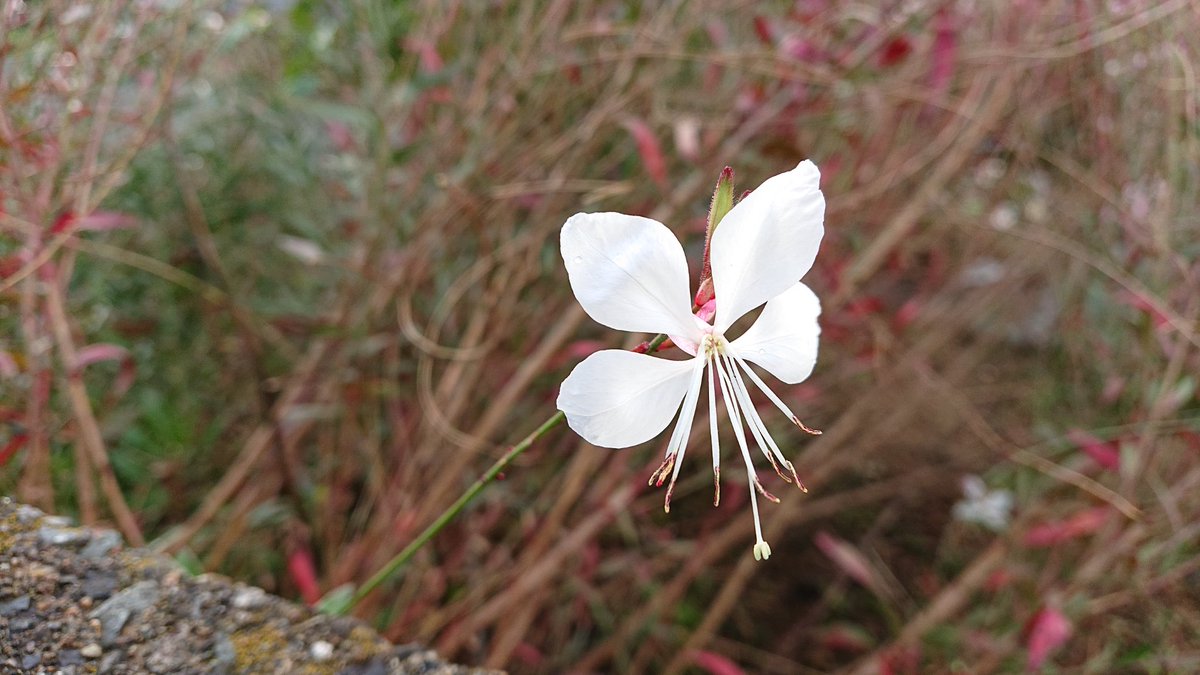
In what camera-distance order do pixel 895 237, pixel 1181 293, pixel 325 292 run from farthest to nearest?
pixel 325 292, pixel 895 237, pixel 1181 293

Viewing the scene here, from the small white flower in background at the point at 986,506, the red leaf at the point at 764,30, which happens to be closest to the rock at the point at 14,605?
the red leaf at the point at 764,30

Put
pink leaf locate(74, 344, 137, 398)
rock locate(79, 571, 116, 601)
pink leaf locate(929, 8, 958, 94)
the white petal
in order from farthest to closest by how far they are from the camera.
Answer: pink leaf locate(929, 8, 958, 94) → pink leaf locate(74, 344, 137, 398) → rock locate(79, 571, 116, 601) → the white petal

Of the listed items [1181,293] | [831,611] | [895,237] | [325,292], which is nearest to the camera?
[1181,293]

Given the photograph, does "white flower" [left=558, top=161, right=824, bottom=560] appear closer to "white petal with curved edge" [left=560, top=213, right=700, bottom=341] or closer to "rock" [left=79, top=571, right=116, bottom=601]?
"white petal with curved edge" [left=560, top=213, right=700, bottom=341]

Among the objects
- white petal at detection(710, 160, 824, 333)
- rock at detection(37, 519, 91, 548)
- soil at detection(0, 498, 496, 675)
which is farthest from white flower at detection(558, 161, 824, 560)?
rock at detection(37, 519, 91, 548)

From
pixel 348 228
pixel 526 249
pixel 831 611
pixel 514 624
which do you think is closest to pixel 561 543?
pixel 514 624

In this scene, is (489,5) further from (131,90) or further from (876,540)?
(876,540)

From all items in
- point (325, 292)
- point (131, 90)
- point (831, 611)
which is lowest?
point (831, 611)

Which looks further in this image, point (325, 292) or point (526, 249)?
point (325, 292)
